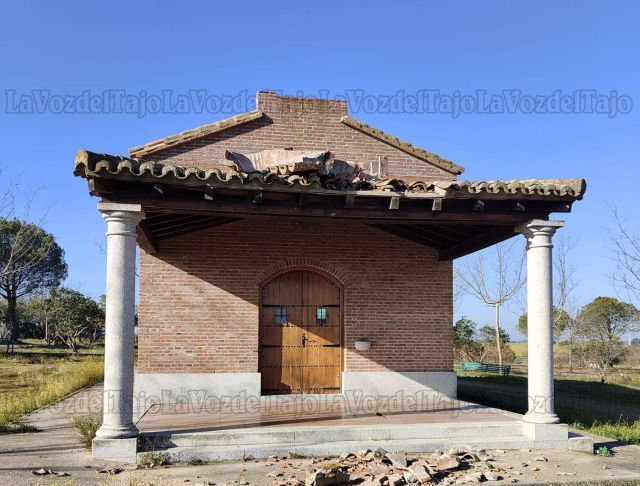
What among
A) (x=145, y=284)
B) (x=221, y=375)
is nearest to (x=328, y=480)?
(x=221, y=375)

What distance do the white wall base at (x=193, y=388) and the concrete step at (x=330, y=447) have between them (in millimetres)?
2886

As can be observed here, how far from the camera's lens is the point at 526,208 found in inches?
332

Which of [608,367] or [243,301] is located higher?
[243,301]

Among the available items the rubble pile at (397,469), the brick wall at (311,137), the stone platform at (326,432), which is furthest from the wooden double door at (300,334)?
the rubble pile at (397,469)

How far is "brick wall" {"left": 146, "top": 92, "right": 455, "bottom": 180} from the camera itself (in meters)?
11.4

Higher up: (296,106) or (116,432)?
(296,106)

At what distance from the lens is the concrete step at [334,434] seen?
24.6ft

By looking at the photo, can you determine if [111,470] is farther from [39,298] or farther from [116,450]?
[39,298]

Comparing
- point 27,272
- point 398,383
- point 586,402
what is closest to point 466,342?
point 586,402

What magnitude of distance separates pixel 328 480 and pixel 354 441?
185 cm

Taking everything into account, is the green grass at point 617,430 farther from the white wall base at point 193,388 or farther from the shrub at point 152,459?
the shrub at point 152,459

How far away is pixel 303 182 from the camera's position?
7531mm

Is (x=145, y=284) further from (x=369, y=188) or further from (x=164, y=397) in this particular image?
(x=369, y=188)

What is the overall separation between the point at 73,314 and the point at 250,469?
91.4 ft
